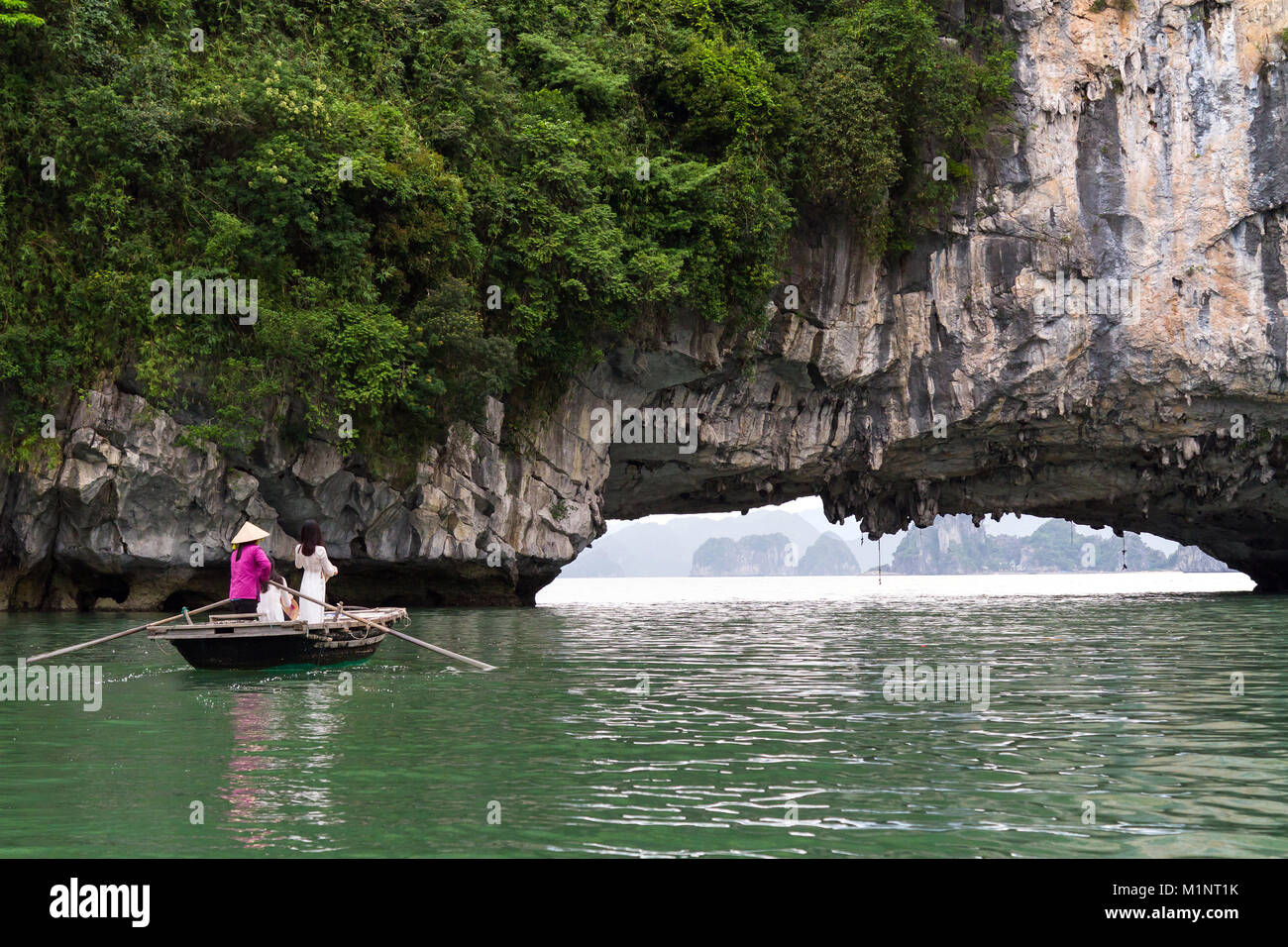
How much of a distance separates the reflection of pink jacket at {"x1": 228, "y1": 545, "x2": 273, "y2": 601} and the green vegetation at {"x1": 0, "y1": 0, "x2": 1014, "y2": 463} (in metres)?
8.23

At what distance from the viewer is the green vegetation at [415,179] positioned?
70.8ft

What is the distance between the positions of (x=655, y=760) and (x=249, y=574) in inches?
291

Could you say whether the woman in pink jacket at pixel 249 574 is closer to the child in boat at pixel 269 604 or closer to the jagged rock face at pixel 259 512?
the child in boat at pixel 269 604

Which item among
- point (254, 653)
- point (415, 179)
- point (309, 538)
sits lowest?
point (254, 653)

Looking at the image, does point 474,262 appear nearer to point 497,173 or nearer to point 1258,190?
point 497,173

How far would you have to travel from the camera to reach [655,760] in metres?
7.92

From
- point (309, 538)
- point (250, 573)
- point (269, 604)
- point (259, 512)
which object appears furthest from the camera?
point (259, 512)

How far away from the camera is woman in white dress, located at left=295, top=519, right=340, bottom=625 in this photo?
13461 mm

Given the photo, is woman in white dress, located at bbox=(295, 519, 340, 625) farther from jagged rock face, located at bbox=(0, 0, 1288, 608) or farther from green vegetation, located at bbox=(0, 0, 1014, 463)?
jagged rock face, located at bbox=(0, 0, 1288, 608)

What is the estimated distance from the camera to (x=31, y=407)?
71.1 ft

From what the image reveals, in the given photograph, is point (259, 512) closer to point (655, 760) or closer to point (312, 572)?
point (312, 572)

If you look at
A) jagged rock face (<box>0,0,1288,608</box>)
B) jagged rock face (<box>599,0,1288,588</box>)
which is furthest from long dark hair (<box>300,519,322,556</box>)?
jagged rock face (<box>599,0,1288,588</box>)

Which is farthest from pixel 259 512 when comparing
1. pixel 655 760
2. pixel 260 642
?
pixel 655 760

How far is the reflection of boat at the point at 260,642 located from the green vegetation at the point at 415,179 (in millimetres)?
8993
